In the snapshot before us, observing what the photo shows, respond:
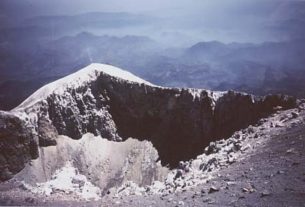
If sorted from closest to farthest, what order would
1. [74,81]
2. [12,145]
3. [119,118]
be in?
[12,145], [74,81], [119,118]

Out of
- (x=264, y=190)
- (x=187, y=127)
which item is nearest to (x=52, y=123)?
(x=187, y=127)

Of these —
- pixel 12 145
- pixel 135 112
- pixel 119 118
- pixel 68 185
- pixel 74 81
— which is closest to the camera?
pixel 68 185

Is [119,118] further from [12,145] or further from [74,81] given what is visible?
[12,145]

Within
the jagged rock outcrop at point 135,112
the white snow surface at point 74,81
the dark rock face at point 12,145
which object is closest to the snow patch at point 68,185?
the dark rock face at point 12,145

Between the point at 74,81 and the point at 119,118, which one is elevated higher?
the point at 74,81

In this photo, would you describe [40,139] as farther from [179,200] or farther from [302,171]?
[302,171]

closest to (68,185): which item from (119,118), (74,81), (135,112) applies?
(74,81)

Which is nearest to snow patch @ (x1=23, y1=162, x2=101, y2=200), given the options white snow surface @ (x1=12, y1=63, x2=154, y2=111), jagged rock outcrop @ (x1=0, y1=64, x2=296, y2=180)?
jagged rock outcrop @ (x1=0, y1=64, x2=296, y2=180)
